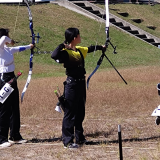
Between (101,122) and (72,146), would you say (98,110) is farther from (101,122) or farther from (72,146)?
(72,146)

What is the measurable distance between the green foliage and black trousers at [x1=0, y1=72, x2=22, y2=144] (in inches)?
460

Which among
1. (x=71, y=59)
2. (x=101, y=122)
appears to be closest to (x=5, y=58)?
(x=71, y=59)

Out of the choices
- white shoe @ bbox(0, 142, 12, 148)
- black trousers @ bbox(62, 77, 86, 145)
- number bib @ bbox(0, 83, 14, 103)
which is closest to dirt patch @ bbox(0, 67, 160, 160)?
white shoe @ bbox(0, 142, 12, 148)

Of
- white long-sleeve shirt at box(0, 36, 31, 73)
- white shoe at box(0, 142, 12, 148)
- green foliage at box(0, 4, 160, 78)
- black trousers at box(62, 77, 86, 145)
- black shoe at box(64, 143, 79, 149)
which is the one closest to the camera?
black shoe at box(64, 143, 79, 149)

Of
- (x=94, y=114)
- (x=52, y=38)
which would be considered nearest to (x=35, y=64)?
(x=52, y=38)

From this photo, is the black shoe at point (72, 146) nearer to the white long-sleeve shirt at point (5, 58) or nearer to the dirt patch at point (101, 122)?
the dirt patch at point (101, 122)

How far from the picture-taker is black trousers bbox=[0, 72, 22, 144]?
24.3ft

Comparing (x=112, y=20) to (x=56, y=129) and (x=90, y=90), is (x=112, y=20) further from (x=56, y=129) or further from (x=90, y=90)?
(x=56, y=129)

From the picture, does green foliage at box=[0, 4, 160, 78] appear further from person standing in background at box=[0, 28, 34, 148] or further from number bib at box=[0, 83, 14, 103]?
number bib at box=[0, 83, 14, 103]

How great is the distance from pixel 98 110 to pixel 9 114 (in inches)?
145

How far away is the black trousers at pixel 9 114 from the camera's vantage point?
7.42 metres

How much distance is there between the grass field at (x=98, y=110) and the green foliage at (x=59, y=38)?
51 mm

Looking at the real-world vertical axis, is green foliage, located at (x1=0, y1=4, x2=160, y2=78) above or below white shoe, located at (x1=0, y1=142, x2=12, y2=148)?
below

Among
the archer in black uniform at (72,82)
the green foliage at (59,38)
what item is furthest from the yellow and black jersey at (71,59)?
the green foliage at (59,38)
